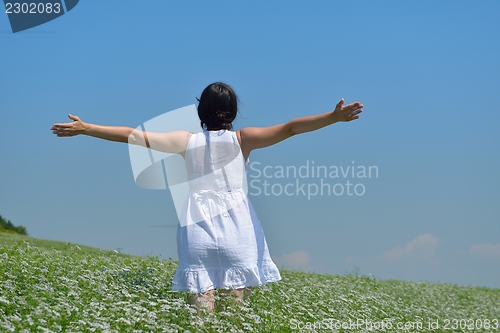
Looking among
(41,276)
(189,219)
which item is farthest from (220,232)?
(41,276)

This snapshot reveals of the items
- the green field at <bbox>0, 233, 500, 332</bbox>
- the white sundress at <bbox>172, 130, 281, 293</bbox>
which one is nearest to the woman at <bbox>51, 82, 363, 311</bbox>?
the white sundress at <bbox>172, 130, 281, 293</bbox>

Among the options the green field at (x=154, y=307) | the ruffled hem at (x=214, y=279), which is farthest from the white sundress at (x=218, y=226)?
the green field at (x=154, y=307)

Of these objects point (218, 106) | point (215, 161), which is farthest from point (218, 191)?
point (218, 106)

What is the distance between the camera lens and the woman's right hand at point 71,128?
6184 mm

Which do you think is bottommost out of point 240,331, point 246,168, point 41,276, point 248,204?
point 240,331

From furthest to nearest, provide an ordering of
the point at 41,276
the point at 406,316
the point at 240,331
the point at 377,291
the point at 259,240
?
the point at 377,291 < the point at 406,316 < the point at 41,276 < the point at 259,240 < the point at 240,331

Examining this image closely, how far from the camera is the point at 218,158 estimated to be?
20.4ft

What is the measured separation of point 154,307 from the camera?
6.46 meters

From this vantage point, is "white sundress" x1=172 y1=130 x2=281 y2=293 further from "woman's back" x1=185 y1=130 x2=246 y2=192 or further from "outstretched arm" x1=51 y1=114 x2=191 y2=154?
"outstretched arm" x1=51 y1=114 x2=191 y2=154

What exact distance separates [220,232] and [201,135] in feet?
3.59

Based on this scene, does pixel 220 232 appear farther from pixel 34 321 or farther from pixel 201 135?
pixel 34 321

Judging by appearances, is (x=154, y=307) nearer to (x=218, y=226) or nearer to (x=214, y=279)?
(x=214, y=279)

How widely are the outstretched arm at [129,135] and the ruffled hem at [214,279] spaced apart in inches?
53.2

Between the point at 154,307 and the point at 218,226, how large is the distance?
1243 mm
